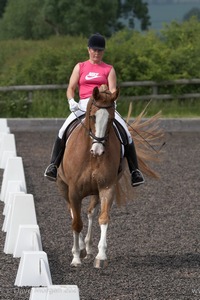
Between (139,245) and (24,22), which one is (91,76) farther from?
(24,22)

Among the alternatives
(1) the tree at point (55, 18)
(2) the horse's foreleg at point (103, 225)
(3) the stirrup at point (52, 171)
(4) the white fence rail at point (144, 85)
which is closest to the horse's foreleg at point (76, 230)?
(2) the horse's foreleg at point (103, 225)

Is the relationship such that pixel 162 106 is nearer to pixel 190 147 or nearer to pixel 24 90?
pixel 24 90

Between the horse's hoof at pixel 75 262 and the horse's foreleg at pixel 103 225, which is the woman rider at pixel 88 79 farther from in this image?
the horse's hoof at pixel 75 262

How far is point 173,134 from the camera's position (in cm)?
A: 2461

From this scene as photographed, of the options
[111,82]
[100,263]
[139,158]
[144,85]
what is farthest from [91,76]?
[144,85]

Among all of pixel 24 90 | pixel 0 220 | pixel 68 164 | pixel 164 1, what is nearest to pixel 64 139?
pixel 68 164

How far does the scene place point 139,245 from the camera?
10922mm

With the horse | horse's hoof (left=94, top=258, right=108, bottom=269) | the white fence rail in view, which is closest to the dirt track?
horse's hoof (left=94, top=258, right=108, bottom=269)

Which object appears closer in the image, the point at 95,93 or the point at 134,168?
the point at 95,93

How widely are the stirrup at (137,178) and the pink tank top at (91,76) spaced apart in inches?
39.3

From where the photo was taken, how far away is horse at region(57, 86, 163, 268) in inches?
375

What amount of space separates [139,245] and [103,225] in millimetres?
1427

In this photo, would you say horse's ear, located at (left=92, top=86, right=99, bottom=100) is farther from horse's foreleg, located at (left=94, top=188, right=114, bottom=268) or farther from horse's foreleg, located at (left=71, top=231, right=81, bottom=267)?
horse's foreleg, located at (left=71, top=231, right=81, bottom=267)

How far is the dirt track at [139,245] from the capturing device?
8.68m
